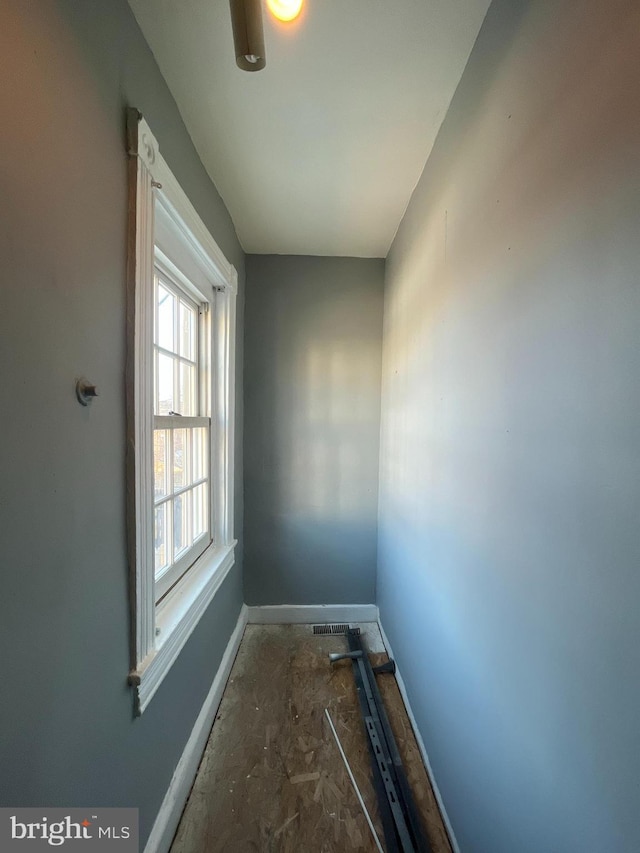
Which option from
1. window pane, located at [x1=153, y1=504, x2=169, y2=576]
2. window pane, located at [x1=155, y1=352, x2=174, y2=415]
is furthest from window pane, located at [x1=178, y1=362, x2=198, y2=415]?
window pane, located at [x1=153, y1=504, x2=169, y2=576]

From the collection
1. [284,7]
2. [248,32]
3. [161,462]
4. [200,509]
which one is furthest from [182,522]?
[284,7]

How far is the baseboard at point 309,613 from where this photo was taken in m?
2.41

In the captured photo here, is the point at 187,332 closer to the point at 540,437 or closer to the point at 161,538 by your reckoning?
the point at 161,538

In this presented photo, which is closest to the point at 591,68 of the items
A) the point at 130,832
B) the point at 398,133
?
the point at 398,133

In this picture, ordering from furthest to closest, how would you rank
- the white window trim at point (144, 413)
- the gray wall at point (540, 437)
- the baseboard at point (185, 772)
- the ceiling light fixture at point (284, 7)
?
1. the baseboard at point (185, 772)
2. the white window trim at point (144, 413)
3. the ceiling light fixture at point (284, 7)
4. the gray wall at point (540, 437)

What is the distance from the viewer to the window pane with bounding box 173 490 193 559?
5.06 ft

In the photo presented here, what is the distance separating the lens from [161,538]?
55.6 inches

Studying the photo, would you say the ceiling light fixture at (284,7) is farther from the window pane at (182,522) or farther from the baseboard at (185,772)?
the baseboard at (185,772)

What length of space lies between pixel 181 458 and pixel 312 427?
101 centimetres

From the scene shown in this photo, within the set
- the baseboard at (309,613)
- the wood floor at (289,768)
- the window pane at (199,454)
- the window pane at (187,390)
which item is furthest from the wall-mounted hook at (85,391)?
the baseboard at (309,613)

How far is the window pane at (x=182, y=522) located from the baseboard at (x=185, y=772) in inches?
27.3

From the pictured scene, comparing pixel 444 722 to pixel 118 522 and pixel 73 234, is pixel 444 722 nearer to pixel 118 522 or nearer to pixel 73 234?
pixel 118 522

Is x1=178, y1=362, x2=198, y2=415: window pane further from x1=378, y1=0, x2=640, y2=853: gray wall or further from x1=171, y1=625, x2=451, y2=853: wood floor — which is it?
x1=171, y1=625, x2=451, y2=853: wood floor

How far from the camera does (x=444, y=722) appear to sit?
123 centimetres
